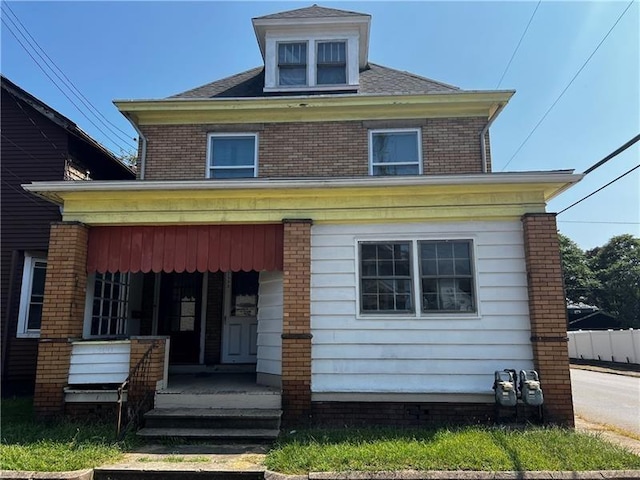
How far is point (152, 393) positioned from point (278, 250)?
9.41 ft

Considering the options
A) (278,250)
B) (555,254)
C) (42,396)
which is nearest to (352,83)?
(278,250)

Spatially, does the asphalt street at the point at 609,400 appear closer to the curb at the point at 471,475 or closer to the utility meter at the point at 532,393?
the utility meter at the point at 532,393

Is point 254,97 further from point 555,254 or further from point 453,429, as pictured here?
point 453,429

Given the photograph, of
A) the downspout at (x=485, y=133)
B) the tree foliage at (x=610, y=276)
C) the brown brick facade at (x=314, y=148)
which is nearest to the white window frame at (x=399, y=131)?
the brown brick facade at (x=314, y=148)

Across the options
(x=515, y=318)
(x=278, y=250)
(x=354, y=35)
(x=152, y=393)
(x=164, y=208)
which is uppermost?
(x=354, y=35)

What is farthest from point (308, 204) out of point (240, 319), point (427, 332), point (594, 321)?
point (594, 321)

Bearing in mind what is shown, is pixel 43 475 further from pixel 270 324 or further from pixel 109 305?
pixel 109 305

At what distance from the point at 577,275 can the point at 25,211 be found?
36.2 metres

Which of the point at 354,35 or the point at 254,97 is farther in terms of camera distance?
the point at 354,35

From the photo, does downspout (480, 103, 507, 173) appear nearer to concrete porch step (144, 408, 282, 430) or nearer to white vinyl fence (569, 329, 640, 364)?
concrete porch step (144, 408, 282, 430)

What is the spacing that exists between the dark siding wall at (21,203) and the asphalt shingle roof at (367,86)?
10.0 ft

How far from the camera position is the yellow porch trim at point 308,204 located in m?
7.13

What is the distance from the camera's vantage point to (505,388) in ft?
20.7

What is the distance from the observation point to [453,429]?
638cm
